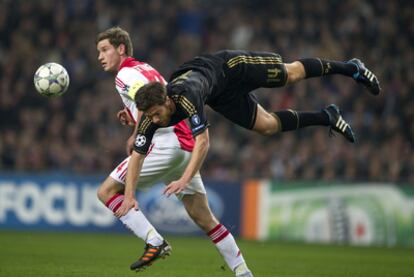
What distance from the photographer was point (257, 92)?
19.3 meters

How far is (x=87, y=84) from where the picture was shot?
20.2m

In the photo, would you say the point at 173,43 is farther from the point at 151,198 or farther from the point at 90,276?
the point at 90,276

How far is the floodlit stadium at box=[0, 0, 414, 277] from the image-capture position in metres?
9.85

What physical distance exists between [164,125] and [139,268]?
138cm

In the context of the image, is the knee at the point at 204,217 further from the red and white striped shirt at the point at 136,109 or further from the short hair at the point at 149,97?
the short hair at the point at 149,97

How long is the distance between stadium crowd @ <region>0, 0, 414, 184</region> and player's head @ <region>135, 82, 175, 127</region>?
9540mm

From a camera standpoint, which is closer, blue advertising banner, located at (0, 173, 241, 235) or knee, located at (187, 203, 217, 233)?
knee, located at (187, 203, 217, 233)

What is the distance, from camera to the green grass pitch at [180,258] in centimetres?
1052

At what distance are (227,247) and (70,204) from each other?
358 inches

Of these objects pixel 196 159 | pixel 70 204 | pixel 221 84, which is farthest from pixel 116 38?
pixel 70 204

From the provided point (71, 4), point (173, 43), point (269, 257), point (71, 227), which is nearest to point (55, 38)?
point (71, 4)

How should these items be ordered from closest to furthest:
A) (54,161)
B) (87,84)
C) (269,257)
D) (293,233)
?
(269,257)
(293,233)
(54,161)
(87,84)

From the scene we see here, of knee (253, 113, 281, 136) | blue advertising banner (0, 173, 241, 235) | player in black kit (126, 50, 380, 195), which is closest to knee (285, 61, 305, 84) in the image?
player in black kit (126, 50, 380, 195)

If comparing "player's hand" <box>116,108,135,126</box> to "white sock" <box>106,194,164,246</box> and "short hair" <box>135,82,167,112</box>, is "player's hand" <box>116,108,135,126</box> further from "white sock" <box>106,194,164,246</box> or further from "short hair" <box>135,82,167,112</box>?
"short hair" <box>135,82,167,112</box>
